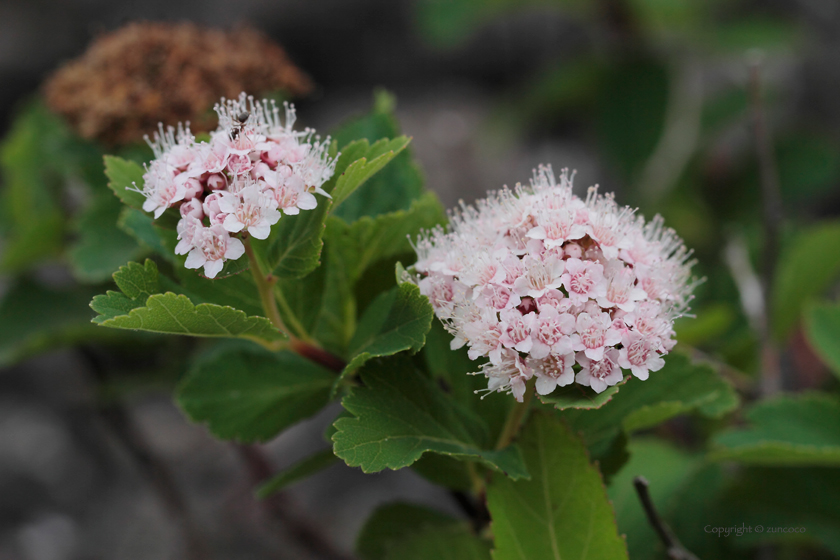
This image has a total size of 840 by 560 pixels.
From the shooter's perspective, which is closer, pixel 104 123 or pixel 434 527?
pixel 434 527

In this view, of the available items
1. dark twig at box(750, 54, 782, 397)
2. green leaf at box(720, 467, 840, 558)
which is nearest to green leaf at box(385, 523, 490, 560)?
green leaf at box(720, 467, 840, 558)

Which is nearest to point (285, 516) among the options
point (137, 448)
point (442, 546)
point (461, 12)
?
point (137, 448)

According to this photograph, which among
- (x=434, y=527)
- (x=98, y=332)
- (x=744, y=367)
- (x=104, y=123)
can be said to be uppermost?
(x=744, y=367)

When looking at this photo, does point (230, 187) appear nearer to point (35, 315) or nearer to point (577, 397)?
point (577, 397)

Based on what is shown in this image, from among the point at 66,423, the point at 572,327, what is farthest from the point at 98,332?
the point at 66,423

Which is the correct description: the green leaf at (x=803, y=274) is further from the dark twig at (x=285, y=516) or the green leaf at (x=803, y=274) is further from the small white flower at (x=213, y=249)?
the small white flower at (x=213, y=249)

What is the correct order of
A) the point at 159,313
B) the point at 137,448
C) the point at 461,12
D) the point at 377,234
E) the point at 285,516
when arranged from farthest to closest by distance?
the point at 461,12, the point at 137,448, the point at 285,516, the point at 377,234, the point at 159,313

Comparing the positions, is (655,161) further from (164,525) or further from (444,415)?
(164,525)
